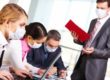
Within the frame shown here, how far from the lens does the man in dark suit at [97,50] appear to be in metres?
2.94

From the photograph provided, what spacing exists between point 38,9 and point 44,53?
2.59 meters

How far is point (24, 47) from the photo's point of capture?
283 cm

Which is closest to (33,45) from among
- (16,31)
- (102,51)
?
(102,51)

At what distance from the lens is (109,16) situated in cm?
312

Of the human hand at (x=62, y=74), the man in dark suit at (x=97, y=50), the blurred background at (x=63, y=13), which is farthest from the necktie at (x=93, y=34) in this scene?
the blurred background at (x=63, y=13)

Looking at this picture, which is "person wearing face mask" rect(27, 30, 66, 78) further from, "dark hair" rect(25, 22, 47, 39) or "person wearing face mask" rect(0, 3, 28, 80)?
"person wearing face mask" rect(0, 3, 28, 80)

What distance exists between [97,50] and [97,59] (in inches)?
5.3

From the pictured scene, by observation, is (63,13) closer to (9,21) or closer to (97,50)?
(97,50)

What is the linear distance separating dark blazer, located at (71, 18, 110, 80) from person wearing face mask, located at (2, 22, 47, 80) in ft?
1.66

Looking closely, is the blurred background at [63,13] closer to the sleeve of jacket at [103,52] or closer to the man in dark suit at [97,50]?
the man in dark suit at [97,50]

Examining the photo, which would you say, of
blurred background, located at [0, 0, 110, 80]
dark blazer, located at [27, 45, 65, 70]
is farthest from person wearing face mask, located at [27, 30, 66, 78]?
blurred background, located at [0, 0, 110, 80]

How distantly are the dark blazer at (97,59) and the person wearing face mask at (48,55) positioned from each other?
0.64 feet

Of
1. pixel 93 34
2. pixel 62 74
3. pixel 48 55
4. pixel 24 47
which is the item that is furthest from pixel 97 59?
pixel 24 47

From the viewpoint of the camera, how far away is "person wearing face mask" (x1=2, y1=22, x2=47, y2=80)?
2.74 m
